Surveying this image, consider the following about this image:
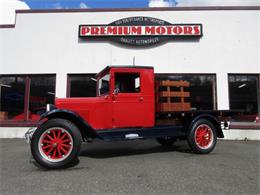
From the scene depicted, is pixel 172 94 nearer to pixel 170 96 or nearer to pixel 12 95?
pixel 170 96

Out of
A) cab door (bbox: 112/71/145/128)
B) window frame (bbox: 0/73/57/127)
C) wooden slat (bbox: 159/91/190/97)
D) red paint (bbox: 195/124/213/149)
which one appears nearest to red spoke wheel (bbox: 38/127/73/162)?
cab door (bbox: 112/71/145/128)

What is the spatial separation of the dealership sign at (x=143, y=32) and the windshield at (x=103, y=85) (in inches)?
165

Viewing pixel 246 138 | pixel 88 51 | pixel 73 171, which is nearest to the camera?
pixel 73 171

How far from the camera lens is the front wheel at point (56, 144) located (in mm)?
4891

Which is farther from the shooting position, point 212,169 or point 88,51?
point 88,51

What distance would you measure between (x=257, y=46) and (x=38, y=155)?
9.80 metres

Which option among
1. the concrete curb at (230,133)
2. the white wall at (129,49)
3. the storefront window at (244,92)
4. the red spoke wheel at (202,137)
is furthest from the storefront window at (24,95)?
the storefront window at (244,92)

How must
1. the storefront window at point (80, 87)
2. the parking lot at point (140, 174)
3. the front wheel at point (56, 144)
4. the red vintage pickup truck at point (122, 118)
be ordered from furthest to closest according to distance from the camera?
the storefront window at point (80, 87), the red vintage pickup truck at point (122, 118), the front wheel at point (56, 144), the parking lot at point (140, 174)

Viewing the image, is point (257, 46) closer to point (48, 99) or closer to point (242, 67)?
point (242, 67)

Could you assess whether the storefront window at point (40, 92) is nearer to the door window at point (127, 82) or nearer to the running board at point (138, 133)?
the door window at point (127, 82)

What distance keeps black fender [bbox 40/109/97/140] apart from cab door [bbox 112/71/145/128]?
2.28ft

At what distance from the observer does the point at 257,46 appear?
10.2 meters

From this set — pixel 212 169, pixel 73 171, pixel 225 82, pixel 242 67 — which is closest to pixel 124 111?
pixel 73 171

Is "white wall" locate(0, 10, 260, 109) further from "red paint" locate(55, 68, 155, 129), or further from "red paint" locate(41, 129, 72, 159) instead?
"red paint" locate(41, 129, 72, 159)
